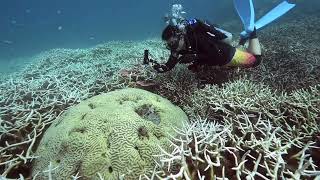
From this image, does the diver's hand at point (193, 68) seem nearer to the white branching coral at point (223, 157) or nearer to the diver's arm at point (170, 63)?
the diver's arm at point (170, 63)

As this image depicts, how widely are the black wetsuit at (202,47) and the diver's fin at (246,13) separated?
1.41m

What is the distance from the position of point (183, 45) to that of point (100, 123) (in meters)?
2.42

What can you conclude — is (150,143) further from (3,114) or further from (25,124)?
(3,114)

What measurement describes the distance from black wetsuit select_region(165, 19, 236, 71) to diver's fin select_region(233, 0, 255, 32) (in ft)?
4.61

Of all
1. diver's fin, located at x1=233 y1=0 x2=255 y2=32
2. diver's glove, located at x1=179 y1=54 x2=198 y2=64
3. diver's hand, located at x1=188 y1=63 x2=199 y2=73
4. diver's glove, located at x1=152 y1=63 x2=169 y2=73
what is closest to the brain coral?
diver's glove, located at x1=152 y1=63 x2=169 y2=73

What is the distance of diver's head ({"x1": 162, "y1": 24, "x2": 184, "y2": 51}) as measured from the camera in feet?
16.4

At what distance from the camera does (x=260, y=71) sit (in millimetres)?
6047

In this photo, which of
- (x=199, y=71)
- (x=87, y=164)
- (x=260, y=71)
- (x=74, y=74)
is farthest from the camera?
(x=74, y=74)

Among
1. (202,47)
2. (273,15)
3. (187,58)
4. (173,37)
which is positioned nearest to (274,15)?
(273,15)

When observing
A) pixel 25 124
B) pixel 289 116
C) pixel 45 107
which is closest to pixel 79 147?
pixel 25 124

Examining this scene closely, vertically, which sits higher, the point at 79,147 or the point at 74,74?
the point at 74,74

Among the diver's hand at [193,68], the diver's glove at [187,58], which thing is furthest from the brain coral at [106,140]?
the diver's hand at [193,68]

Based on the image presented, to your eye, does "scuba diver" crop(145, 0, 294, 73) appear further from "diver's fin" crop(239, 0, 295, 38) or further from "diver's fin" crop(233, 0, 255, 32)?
"diver's fin" crop(239, 0, 295, 38)

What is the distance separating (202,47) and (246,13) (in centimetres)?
223
